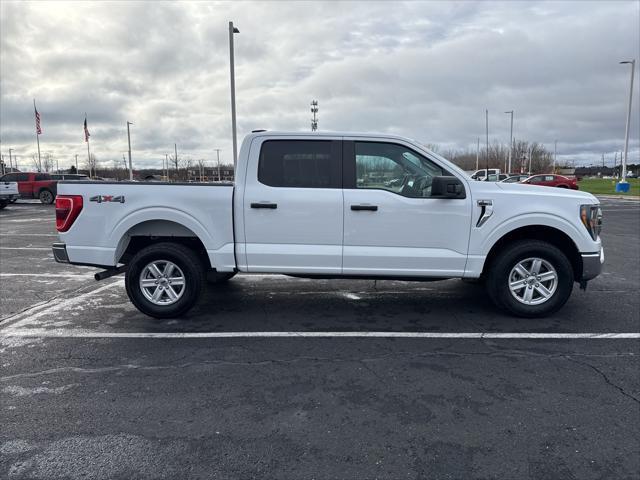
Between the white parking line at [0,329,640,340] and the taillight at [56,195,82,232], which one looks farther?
the taillight at [56,195,82,232]

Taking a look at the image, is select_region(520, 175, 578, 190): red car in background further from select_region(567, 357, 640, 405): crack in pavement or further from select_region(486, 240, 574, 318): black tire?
select_region(567, 357, 640, 405): crack in pavement

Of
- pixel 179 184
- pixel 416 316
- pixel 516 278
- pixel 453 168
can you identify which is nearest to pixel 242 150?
pixel 179 184

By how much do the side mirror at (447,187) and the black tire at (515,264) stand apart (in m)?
0.88

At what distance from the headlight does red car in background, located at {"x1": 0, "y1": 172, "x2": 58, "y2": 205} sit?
28263 millimetres

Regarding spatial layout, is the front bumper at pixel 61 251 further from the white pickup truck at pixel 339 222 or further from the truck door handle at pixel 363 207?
the truck door handle at pixel 363 207

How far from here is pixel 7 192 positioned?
2445 centimetres

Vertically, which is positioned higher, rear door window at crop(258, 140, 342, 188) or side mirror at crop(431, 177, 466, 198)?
rear door window at crop(258, 140, 342, 188)

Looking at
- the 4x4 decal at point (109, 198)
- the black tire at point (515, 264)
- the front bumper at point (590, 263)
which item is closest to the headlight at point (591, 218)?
the front bumper at point (590, 263)

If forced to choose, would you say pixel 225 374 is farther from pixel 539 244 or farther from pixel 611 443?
pixel 539 244

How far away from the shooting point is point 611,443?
2873 millimetres

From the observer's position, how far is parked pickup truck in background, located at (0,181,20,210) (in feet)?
79.0

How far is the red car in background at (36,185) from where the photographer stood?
86.9 ft

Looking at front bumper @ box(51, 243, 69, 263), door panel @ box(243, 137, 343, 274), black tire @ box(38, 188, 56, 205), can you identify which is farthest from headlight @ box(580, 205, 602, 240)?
black tire @ box(38, 188, 56, 205)

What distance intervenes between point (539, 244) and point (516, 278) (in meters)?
0.45
